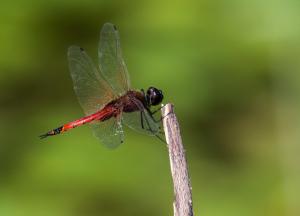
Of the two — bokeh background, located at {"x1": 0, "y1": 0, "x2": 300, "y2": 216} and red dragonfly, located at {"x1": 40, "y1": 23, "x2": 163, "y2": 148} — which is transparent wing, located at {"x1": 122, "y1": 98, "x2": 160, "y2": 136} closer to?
red dragonfly, located at {"x1": 40, "y1": 23, "x2": 163, "y2": 148}

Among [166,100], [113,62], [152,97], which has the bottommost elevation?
[166,100]

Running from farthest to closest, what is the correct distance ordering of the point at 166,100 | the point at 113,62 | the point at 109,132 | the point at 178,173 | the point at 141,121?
the point at 166,100
the point at 113,62
the point at 109,132
the point at 141,121
the point at 178,173

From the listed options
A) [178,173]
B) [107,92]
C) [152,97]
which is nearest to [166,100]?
[107,92]

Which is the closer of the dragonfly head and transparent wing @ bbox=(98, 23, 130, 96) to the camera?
the dragonfly head

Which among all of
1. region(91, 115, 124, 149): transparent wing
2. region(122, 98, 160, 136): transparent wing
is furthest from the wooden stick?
region(91, 115, 124, 149): transparent wing

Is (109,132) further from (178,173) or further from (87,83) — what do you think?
(178,173)

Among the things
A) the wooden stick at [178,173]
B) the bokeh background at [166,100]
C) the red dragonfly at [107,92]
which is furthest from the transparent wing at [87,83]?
the wooden stick at [178,173]

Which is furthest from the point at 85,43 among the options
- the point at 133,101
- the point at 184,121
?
the point at 133,101
